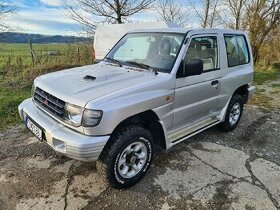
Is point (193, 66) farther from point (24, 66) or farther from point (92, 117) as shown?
point (24, 66)

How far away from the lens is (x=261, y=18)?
1756cm

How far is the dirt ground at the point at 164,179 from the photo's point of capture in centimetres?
326

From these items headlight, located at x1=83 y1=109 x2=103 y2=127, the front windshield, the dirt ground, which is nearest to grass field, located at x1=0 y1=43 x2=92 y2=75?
the dirt ground

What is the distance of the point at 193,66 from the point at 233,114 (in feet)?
7.25

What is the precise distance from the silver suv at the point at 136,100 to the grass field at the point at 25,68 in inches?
105

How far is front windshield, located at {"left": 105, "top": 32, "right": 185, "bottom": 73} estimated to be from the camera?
3896 millimetres

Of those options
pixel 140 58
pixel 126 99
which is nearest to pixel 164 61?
pixel 140 58

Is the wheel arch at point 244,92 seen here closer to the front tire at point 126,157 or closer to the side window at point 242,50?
the side window at point 242,50

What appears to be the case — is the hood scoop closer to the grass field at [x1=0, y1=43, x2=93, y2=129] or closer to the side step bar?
the side step bar

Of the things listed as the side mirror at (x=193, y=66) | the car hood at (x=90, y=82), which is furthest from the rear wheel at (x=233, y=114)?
the car hood at (x=90, y=82)

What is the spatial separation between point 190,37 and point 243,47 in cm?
183

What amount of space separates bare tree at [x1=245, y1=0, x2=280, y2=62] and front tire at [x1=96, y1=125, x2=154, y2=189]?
16.7 metres

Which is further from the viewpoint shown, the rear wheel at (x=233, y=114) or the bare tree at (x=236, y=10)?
the bare tree at (x=236, y=10)

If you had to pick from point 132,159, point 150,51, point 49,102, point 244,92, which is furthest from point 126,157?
point 244,92
